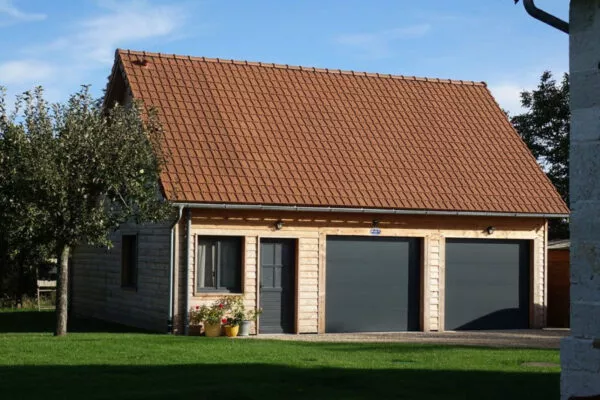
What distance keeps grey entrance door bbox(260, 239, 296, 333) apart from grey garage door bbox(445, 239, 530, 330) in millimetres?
3698

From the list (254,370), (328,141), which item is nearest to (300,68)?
(328,141)

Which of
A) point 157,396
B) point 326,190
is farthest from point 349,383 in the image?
point 326,190

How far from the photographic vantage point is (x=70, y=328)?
906 inches

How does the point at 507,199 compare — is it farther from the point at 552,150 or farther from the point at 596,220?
the point at 552,150

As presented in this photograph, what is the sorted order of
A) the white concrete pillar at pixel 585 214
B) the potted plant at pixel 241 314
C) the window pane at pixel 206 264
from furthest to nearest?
the window pane at pixel 206 264 → the potted plant at pixel 241 314 → the white concrete pillar at pixel 585 214

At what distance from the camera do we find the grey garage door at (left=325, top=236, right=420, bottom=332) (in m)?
22.6

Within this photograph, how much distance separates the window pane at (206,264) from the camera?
2148 centimetres

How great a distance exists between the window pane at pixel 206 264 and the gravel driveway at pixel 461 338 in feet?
4.89

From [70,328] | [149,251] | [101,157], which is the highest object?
[101,157]

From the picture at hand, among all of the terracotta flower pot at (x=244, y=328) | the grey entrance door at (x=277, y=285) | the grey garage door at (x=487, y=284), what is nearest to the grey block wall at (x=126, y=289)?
the terracotta flower pot at (x=244, y=328)

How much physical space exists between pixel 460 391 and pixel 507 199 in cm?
1162

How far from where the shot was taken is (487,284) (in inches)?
959

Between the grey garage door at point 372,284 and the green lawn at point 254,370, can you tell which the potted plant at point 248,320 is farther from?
the grey garage door at point 372,284

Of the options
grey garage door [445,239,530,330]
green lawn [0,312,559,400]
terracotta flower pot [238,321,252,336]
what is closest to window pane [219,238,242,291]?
terracotta flower pot [238,321,252,336]
